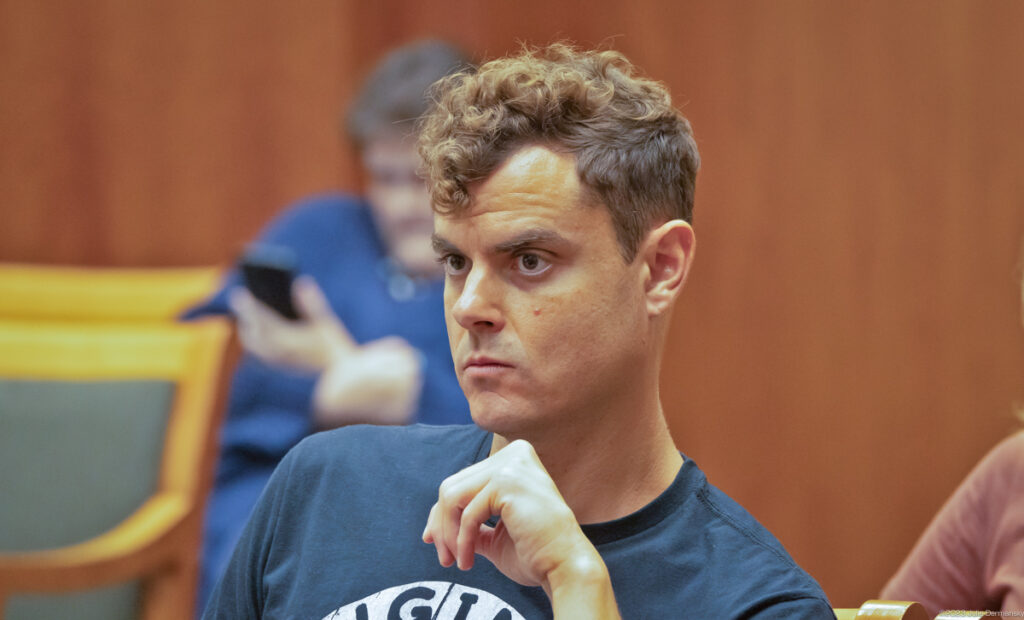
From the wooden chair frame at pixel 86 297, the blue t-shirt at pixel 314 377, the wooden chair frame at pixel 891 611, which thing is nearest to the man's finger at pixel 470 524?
the wooden chair frame at pixel 891 611

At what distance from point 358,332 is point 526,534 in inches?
83.4

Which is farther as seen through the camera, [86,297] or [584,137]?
[86,297]

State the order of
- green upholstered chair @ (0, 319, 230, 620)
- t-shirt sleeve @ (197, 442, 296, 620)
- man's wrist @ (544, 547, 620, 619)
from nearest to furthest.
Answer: man's wrist @ (544, 547, 620, 619) → t-shirt sleeve @ (197, 442, 296, 620) → green upholstered chair @ (0, 319, 230, 620)

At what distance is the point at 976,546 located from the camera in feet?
5.33

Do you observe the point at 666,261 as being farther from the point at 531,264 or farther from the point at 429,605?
the point at 429,605

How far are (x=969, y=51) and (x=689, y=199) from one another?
73.8 inches

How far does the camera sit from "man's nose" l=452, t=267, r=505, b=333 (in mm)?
1134

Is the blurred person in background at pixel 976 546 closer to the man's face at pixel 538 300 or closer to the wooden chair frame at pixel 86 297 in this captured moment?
the man's face at pixel 538 300

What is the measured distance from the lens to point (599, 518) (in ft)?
3.85

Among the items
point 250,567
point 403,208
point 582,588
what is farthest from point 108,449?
point 582,588

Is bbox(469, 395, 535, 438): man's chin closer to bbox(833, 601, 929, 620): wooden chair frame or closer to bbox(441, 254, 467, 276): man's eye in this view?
bbox(441, 254, 467, 276): man's eye

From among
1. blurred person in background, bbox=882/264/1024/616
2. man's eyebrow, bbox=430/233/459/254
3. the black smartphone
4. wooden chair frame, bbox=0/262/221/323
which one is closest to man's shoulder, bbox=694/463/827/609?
man's eyebrow, bbox=430/233/459/254

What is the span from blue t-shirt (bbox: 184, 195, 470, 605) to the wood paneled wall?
0.38m

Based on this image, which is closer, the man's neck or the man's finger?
the man's finger
